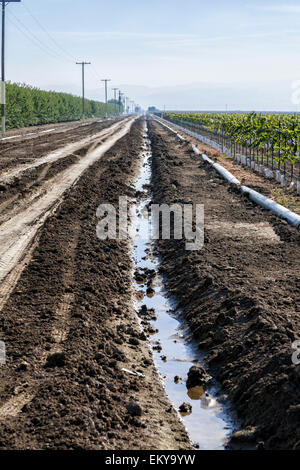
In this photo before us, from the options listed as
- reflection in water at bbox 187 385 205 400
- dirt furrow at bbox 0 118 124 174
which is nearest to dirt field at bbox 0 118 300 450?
reflection in water at bbox 187 385 205 400

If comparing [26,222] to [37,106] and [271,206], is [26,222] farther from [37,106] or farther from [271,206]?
[37,106]

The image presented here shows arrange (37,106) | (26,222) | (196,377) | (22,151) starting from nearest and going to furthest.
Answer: (196,377) → (26,222) → (22,151) → (37,106)

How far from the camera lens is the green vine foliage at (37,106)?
5716 centimetres

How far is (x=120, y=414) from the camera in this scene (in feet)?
19.6

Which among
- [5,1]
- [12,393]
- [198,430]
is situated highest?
[5,1]

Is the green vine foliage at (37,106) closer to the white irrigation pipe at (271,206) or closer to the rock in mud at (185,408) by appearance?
the white irrigation pipe at (271,206)

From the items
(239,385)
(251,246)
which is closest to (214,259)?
(251,246)

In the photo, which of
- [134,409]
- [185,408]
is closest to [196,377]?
[185,408]

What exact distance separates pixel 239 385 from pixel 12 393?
8.16ft

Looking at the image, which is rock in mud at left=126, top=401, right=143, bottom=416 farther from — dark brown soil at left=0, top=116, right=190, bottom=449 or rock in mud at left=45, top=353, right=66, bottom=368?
rock in mud at left=45, top=353, right=66, bottom=368

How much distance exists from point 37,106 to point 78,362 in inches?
2639

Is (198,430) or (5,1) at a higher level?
(5,1)

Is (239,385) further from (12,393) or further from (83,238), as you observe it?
(83,238)

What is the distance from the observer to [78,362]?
22.5ft
